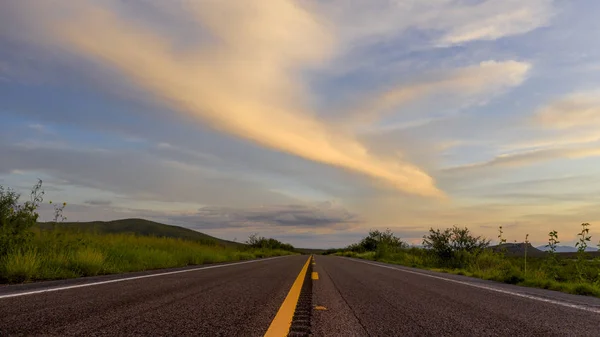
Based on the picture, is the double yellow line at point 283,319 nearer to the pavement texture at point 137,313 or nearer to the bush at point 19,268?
the pavement texture at point 137,313

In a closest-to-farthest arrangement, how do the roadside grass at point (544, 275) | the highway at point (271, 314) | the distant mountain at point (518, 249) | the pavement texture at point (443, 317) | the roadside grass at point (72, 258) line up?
the highway at point (271, 314), the pavement texture at point (443, 317), the roadside grass at point (72, 258), the roadside grass at point (544, 275), the distant mountain at point (518, 249)

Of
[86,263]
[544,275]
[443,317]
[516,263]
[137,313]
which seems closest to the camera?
[137,313]

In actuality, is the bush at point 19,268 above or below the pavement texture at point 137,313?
below

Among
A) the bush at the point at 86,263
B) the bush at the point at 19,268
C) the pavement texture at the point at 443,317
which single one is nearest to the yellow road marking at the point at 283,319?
the pavement texture at the point at 443,317

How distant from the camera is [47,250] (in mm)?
9234

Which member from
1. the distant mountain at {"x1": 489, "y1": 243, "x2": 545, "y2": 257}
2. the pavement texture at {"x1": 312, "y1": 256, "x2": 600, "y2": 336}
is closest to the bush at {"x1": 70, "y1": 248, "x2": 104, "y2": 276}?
the pavement texture at {"x1": 312, "y1": 256, "x2": 600, "y2": 336}

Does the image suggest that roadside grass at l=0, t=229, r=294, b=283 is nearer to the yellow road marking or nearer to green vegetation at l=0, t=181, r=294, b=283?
green vegetation at l=0, t=181, r=294, b=283

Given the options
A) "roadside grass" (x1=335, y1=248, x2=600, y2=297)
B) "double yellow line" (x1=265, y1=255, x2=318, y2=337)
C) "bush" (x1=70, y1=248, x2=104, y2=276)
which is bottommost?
"bush" (x1=70, y1=248, x2=104, y2=276)

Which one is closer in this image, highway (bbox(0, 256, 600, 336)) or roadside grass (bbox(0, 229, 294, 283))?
highway (bbox(0, 256, 600, 336))

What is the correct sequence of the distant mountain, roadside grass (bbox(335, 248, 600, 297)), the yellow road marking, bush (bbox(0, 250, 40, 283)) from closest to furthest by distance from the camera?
the yellow road marking
bush (bbox(0, 250, 40, 283))
roadside grass (bbox(335, 248, 600, 297))
the distant mountain

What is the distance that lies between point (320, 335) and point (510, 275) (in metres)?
9.85

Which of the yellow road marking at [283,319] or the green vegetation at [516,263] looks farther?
the green vegetation at [516,263]

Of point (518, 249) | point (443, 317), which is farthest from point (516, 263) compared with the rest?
point (443, 317)

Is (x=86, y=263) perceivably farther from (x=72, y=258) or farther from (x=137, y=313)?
(x=137, y=313)
